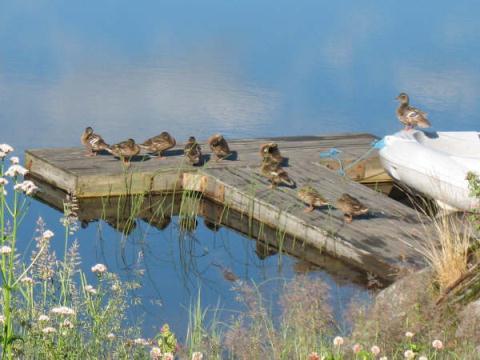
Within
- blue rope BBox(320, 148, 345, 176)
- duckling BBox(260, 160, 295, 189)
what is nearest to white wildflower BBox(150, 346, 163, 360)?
duckling BBox(260, 160, 295, 189)

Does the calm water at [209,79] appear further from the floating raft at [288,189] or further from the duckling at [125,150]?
the duckling at [125,150]

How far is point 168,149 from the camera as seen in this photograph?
1464 centimetres

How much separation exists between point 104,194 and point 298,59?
11.5 meters

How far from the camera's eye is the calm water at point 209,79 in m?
12.1

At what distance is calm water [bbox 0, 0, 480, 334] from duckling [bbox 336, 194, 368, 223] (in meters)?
0.86

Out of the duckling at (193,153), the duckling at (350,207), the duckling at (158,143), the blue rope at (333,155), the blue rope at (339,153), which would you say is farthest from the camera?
the blue rope at (333,155)

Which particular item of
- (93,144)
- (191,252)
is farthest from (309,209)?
(93,144)

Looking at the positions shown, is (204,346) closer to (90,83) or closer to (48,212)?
(48,212)

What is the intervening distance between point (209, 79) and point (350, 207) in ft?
34.1

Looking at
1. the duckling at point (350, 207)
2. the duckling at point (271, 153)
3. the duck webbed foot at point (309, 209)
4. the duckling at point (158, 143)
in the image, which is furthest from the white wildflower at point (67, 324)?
the duckling at point (158, 143)

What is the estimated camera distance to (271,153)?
45.5ft

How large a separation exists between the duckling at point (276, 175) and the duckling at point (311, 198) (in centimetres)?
75

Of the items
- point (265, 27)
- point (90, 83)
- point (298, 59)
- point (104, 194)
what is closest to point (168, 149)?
A: point (104, 194)

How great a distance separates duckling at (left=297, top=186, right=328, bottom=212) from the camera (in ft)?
39.9
